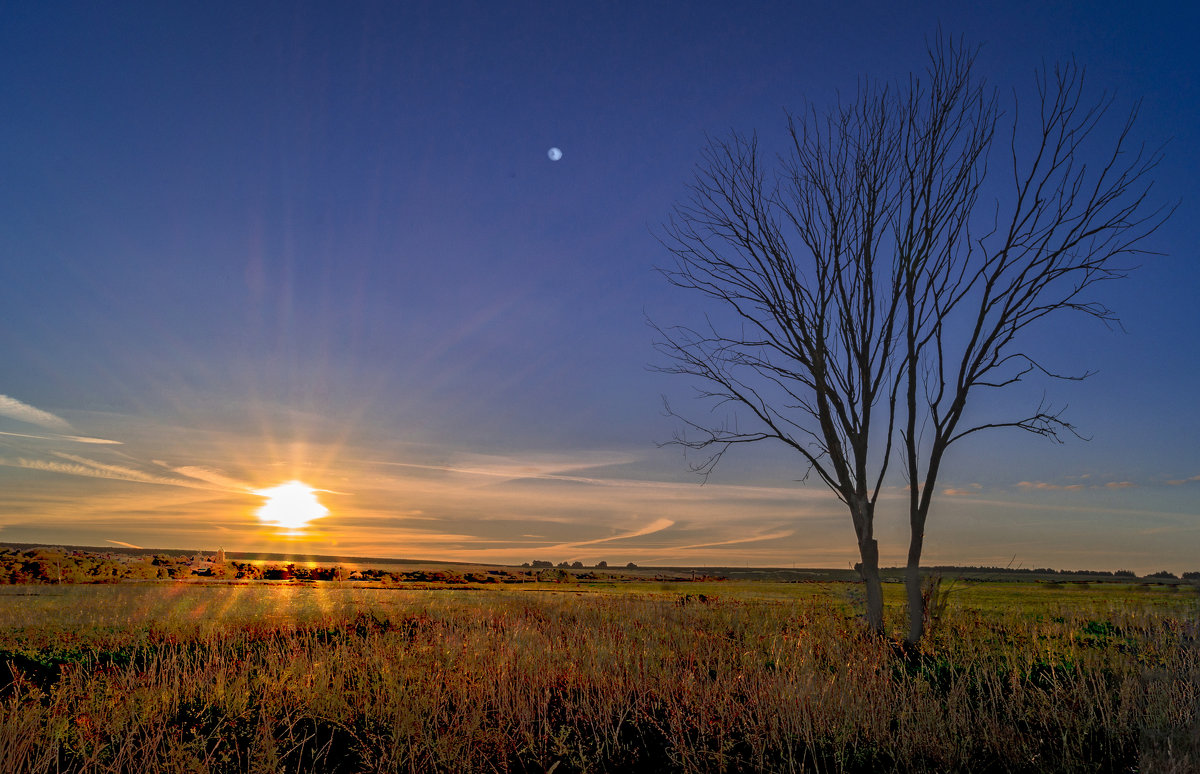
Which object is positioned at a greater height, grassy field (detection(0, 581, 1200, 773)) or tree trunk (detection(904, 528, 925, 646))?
tree trunk (detection(904, 528, 925, 646))

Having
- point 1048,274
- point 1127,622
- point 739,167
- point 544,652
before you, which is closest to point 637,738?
point 544,652

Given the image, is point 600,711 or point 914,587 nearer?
point 600,711

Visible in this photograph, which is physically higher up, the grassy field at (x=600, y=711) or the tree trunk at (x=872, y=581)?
the tree trunk at (x=872, y=581)

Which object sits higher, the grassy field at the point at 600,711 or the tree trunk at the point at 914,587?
the tree trunk at the point at 914,587

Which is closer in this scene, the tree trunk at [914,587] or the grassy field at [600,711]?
the grassy field at [600,711]

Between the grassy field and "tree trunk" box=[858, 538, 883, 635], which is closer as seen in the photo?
the grassy field

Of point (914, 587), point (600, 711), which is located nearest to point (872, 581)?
point (914, 587)

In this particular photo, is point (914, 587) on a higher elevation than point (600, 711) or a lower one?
higher

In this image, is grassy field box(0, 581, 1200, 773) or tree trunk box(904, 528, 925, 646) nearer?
grassy field box(0, 581, 1200, 773)

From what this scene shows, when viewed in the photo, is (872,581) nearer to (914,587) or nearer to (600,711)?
(914,587)

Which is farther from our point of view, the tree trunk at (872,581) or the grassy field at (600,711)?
the tree trunk at (872,581)

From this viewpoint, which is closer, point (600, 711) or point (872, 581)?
point (600, 711)

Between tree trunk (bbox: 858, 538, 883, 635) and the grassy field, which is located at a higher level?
tree trunk (bbox: 858, 538, 883, 635)

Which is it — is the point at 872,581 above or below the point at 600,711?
above
